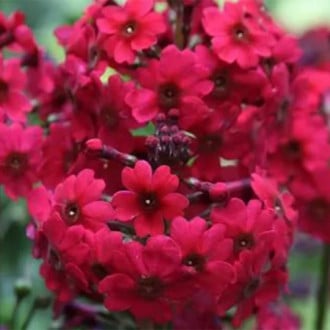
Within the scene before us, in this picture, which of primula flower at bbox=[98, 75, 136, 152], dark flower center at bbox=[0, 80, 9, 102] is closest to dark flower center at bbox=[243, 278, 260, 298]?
primula flower at bbox=[98, 75, 136, 152]

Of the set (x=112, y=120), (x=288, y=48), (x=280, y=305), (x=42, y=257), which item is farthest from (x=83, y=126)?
(x=280, y=305)

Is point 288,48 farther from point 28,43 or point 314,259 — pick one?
point 314,259

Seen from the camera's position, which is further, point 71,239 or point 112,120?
point 112,120

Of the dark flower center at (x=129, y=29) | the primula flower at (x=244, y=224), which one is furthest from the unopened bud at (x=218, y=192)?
the dark flower center at (x=129, y=29)

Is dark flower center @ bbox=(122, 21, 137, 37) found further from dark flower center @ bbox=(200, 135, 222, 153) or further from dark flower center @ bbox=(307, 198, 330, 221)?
dark flower center @ bbox=(307, 198, 330, 221)

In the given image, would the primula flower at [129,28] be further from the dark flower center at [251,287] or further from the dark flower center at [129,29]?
the dark flower center at [251,287]

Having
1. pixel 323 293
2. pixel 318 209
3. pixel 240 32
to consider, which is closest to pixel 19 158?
pixel 240 32

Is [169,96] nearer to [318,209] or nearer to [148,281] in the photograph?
[148,281]
